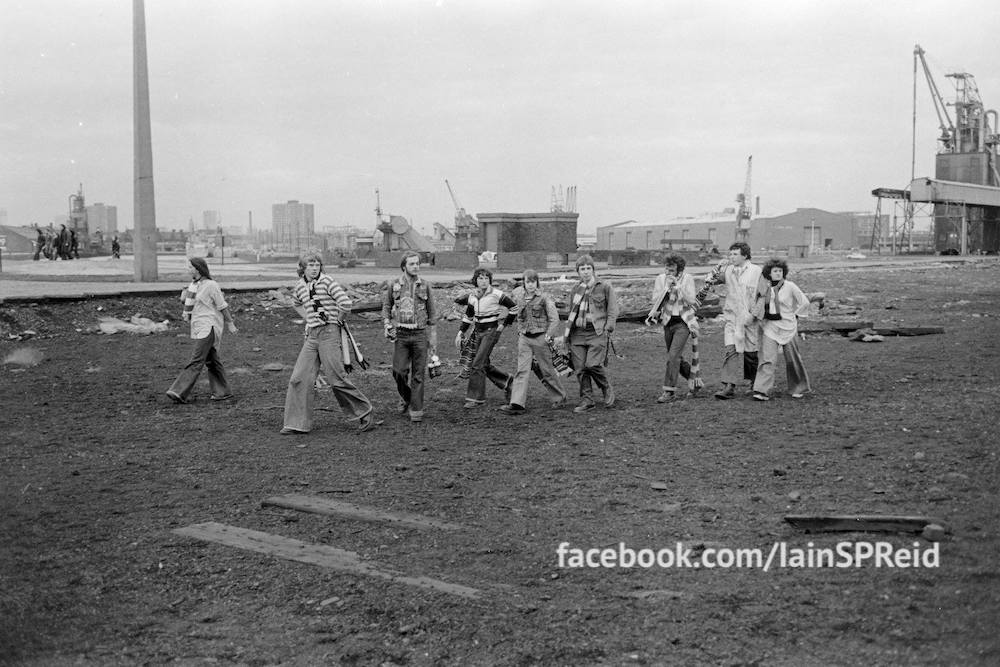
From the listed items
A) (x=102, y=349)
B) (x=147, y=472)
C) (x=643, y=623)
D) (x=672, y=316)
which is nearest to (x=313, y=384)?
(x=147, y=472)

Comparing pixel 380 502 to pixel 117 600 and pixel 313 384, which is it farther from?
A: pixel 313 384

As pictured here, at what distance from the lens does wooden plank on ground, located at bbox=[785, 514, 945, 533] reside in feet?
17.4

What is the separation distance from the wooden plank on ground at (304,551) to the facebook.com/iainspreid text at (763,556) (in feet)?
2.32

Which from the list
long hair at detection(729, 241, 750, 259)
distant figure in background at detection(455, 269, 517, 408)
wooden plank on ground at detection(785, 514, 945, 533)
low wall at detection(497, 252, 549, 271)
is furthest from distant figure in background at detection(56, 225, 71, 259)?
wooden plank on ground at detection(785, 514, 945, 533)

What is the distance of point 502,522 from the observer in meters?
5.90

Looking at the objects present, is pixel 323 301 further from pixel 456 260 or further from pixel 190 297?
pixel 456 260

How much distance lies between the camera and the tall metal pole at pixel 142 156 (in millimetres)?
22297

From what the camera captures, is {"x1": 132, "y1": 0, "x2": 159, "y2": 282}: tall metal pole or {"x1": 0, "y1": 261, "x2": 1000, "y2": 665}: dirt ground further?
{"x1": 132, "y1": 0, "x2": 159, "y2": 282}: tall metal pole

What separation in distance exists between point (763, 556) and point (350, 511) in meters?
2.52

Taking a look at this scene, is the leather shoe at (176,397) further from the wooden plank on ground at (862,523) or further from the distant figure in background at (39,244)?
the distant figure in background at (39,244)

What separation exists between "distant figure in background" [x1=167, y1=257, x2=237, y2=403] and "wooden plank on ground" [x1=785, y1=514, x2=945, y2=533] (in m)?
6.66

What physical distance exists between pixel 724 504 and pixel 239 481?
133 inches

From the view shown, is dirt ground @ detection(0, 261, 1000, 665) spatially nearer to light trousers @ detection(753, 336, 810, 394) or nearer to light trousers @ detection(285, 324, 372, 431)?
light trousers @ detection(753, 336, 810, 394)

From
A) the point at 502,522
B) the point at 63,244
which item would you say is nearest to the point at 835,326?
the point at 502,522
